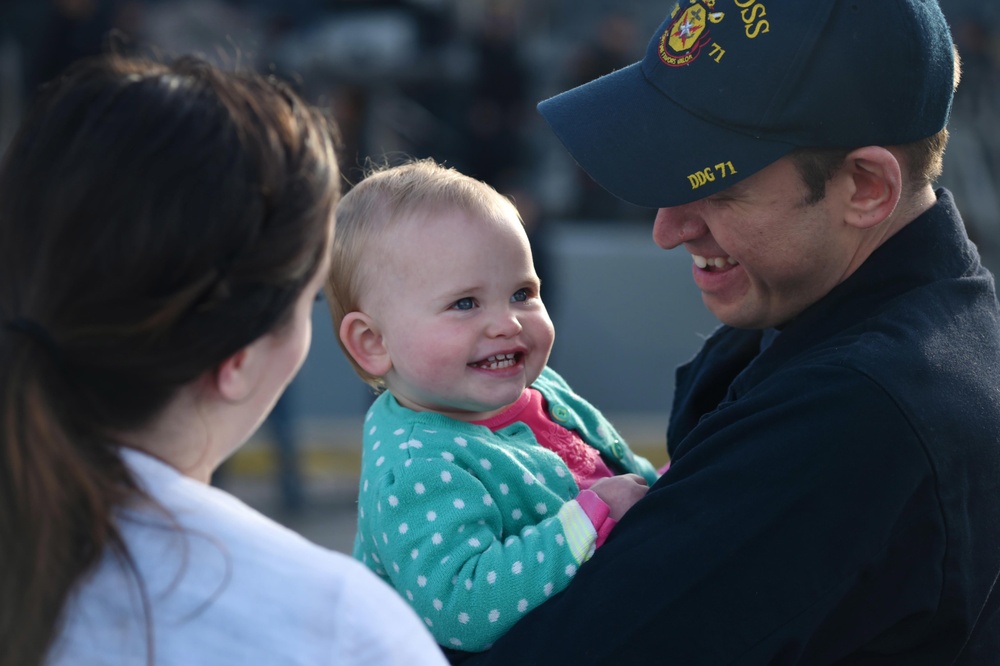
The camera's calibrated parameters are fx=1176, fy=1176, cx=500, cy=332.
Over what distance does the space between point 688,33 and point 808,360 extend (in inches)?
23.3

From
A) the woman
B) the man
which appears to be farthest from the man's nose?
the woman

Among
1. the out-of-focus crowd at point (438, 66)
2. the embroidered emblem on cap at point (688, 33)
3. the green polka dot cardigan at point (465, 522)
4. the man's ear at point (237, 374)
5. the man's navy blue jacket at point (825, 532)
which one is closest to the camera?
the man's ear at point (237, 374)

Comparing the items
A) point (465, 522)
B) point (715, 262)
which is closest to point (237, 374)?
point (465, 522)

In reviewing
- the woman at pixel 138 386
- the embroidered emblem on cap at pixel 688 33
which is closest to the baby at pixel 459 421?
the embroidered emblem on cap at pixel 688 33

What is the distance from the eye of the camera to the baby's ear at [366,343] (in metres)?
2.13

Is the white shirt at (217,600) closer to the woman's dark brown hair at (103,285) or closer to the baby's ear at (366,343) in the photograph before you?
the woman's dark brown hair at (103,285)

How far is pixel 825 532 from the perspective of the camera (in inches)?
63.6

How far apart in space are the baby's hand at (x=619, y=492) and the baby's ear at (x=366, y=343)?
44 centimetres

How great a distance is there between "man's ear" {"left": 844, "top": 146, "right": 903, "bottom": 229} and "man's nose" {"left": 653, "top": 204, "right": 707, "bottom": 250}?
0.26m

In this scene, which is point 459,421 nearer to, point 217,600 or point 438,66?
point 217,600

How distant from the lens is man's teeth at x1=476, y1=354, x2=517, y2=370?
2.11 meters

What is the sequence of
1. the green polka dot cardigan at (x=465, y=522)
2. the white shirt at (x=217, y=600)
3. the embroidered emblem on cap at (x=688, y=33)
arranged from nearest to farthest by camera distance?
the white shirt at (x=217, y=600)
the green polka dot cardigan at (x=465, y=522)
the embroidered emblem on cap at (x=688, y=33)

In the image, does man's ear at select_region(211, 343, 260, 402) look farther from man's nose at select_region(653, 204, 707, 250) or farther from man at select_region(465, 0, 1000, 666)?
man's nose at select_region(653, 204, 707, 250)

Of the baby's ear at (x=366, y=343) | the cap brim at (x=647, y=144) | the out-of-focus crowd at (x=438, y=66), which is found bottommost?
the out-of-focus crowd at (x=438, y=66)
